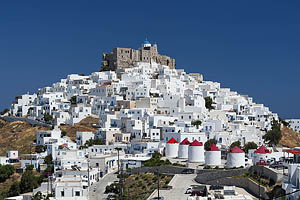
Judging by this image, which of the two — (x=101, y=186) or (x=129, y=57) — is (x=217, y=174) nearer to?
(x=101, y=186)

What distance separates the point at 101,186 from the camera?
115 feet

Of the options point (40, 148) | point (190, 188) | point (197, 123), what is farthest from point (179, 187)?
point (40, 148)

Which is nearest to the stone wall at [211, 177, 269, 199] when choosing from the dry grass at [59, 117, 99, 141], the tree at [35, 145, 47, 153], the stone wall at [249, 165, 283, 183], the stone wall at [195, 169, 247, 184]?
the stone wall at [195, 169, 247, 184]

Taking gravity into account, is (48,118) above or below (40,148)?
above

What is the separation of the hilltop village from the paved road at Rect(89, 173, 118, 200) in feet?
0.22

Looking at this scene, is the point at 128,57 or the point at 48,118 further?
the point at 128,57

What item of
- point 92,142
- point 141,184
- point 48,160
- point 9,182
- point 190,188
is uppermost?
point 92,142

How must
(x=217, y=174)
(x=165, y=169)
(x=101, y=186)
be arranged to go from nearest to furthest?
(x=217, y=174) < (x=165, y=169) < (x=101, y=186)

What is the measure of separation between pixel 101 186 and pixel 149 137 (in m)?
11.9

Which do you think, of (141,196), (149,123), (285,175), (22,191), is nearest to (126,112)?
(149,123)

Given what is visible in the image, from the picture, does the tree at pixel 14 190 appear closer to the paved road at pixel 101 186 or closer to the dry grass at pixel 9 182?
the dry grass at pixel 9 182

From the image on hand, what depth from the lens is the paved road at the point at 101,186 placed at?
32.5 m

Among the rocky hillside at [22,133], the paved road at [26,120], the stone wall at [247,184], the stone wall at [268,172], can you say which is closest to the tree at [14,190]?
the rocky hillside at [22,133]

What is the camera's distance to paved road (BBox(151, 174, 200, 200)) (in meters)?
26.7
